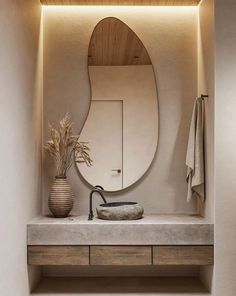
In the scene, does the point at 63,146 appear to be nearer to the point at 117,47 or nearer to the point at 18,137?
the point at 18,137

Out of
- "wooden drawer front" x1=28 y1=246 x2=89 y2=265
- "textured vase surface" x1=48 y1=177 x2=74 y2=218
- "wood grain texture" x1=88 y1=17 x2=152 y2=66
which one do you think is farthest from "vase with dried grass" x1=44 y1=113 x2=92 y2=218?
"wood grain texture" x1=88 y1=17 x2=152 y2=66

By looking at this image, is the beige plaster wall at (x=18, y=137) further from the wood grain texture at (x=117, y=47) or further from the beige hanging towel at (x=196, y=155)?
the beige hanging towel at (x=196, y=155)

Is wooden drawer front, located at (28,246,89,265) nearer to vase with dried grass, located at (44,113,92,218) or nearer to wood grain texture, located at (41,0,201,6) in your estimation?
vase with dried grass, located at (44,113,92,218)

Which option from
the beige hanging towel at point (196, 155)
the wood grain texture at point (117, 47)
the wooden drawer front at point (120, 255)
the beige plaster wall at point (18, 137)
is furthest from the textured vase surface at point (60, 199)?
the wood grain texture at point (117, 47)

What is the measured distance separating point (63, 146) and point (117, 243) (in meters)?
0.88

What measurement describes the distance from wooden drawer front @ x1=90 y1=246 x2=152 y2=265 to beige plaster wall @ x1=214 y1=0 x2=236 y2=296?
0.50 meters

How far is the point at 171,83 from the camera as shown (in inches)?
151

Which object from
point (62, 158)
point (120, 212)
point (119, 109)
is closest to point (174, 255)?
point (120, 212)

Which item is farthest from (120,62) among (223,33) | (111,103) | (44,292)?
(44,292)

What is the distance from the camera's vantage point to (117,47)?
3.82 m

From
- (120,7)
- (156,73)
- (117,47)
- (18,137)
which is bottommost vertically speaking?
(18,137)

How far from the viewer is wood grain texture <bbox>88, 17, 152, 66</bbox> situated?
381 centimetres

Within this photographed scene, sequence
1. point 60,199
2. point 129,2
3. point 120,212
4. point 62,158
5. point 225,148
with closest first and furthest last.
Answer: point 225,148 → point 120,212 → point 60,199 → point 62,158 → point 129,2

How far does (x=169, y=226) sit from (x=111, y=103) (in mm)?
1196
